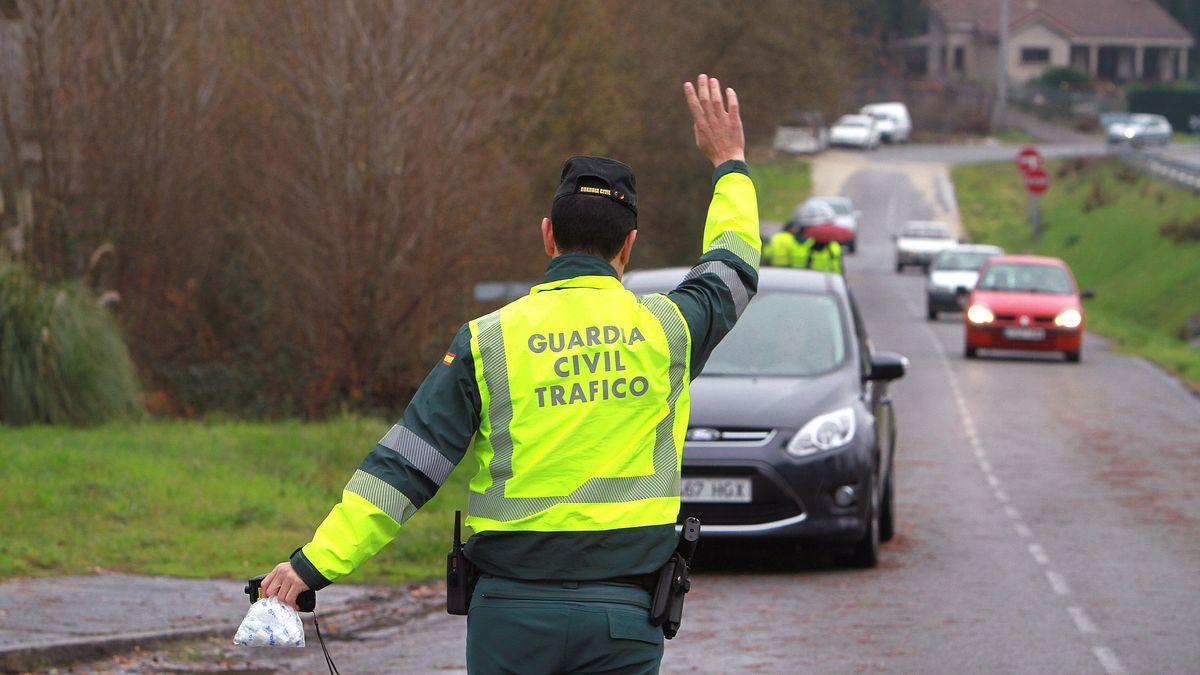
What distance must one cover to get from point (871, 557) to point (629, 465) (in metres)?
7.34

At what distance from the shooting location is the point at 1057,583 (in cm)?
1107

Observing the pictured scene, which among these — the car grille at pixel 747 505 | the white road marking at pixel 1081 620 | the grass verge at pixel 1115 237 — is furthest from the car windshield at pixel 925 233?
the white road marking at pixel 1081 620

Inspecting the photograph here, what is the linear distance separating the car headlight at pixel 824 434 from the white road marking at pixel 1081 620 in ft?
5.64

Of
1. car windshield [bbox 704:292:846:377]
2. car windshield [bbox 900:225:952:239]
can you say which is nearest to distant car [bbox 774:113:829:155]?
car windshield [bbox 900:225:952:239]

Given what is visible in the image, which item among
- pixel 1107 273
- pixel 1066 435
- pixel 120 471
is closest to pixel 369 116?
pixel 120 471

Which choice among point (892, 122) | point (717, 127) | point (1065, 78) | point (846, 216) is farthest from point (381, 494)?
point (1065, 78)

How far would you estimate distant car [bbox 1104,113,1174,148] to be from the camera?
275 ft

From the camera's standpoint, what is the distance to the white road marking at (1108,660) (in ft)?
27.8

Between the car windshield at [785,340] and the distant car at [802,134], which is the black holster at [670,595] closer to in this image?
the car windshield at [785,340]

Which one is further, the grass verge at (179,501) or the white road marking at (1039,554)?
the white road marking at (1039,554)

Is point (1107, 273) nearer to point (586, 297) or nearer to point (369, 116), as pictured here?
point (369, 116)

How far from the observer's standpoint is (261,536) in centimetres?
1163

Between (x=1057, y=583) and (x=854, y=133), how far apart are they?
255ft

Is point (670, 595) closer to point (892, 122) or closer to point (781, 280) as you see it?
point (781, 280)
